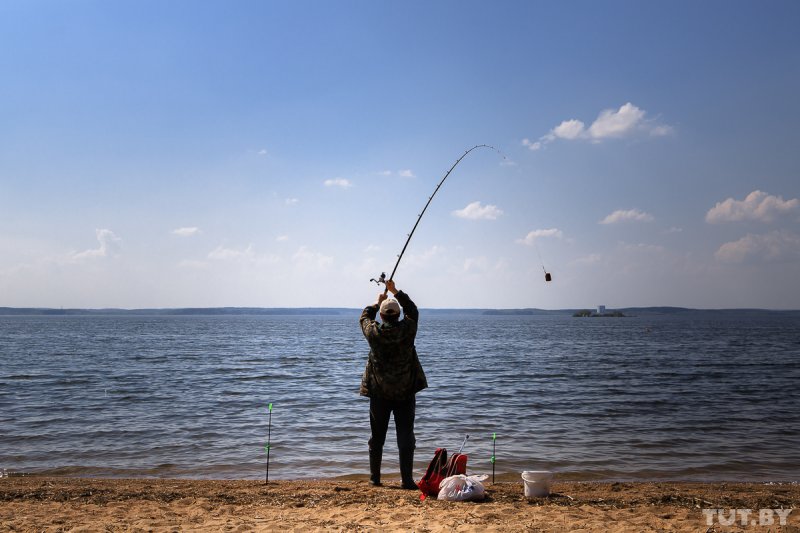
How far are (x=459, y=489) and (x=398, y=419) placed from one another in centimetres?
101

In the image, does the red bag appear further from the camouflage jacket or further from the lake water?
the lake water

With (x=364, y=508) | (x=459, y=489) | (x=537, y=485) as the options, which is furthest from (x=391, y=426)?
(x=364, y=508)

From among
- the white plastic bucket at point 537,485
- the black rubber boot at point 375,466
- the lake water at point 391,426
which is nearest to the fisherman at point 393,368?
the black rubber boot at point 375,466

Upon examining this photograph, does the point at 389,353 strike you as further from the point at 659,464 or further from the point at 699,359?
the point at 699,359

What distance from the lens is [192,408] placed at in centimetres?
1531

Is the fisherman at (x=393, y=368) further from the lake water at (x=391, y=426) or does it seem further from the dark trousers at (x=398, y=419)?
the lake water at (x=391, y=426)

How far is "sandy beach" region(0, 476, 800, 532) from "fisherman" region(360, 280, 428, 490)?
741mm

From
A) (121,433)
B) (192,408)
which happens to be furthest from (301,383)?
(121,433)

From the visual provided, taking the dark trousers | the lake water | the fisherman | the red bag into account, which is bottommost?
the lake water

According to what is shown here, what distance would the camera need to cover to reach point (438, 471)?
6691 mm

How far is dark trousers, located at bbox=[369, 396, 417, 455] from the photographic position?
21.9 feet

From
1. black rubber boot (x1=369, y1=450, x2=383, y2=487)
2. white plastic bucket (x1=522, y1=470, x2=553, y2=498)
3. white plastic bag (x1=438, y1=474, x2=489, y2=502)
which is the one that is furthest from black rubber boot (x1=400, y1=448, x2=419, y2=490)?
white plastic bucket (x1=522, y1=470, x2=553, y2=498)

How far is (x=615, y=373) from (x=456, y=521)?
22.8m

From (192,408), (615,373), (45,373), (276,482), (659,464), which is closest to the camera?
(276,482)
